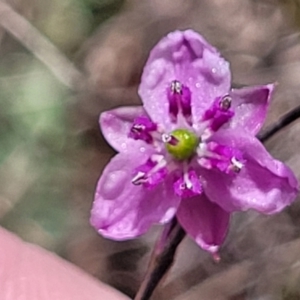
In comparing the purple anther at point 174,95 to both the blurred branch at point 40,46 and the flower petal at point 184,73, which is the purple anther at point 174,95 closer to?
the flower petal at point 184,73

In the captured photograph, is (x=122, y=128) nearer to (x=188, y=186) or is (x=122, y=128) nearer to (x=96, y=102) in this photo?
(x=188, y=186)

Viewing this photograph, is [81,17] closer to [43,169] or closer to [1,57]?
[1,57]

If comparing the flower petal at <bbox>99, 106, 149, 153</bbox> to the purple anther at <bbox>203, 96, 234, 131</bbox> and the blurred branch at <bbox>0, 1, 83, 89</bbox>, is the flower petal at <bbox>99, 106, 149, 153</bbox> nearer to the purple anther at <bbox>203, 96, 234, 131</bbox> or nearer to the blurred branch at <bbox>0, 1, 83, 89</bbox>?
the purple anther at <bbox>203, 96, 234, 131</bbox>

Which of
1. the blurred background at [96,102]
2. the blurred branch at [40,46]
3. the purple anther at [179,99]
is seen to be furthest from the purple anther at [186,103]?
the blurred branch at [40,46]

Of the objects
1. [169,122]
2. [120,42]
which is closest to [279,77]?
[120,42]

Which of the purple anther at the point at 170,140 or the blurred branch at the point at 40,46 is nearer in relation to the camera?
the purple anther at the point at 170,140

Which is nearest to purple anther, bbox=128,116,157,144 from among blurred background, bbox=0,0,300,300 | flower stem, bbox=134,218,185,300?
flower stem, bbox=134,218,185,300
